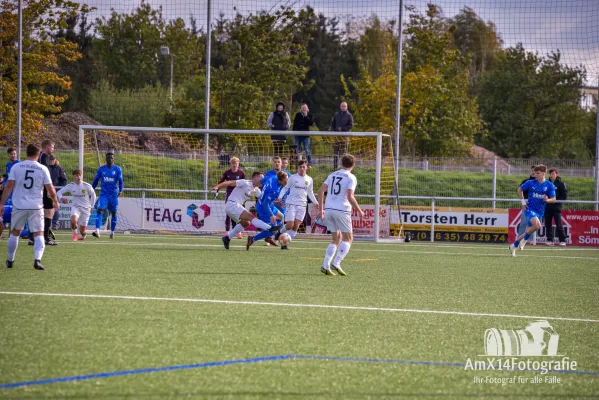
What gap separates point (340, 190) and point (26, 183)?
469cm

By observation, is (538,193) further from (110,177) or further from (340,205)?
(110,177)

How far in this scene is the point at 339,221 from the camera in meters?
13.0

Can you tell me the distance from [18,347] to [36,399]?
1.53 m

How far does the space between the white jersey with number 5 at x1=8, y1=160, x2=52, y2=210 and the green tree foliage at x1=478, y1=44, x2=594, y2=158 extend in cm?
4223

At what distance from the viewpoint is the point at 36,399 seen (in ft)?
16.1

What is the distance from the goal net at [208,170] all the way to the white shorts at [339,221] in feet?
26.5

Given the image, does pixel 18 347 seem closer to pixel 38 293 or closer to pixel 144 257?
pixel 38 293

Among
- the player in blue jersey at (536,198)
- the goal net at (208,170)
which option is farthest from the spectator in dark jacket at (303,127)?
the player in blue jersey at (536,198)

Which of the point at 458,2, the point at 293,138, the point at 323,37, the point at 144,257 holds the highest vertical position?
the point at 323,37

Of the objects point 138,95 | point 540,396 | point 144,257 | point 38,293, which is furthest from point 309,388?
point 138,95

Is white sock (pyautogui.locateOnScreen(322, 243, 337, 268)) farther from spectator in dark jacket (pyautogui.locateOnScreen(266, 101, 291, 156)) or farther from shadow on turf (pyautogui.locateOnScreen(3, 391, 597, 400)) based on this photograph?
spectator in dark jacket (pyautogui.locateOnScreen(266, 101, 291, 156))

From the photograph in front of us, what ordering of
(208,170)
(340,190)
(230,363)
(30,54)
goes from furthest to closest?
1. (30,54)
2. (208,170)
3. (340,190)
4. (230,363)
